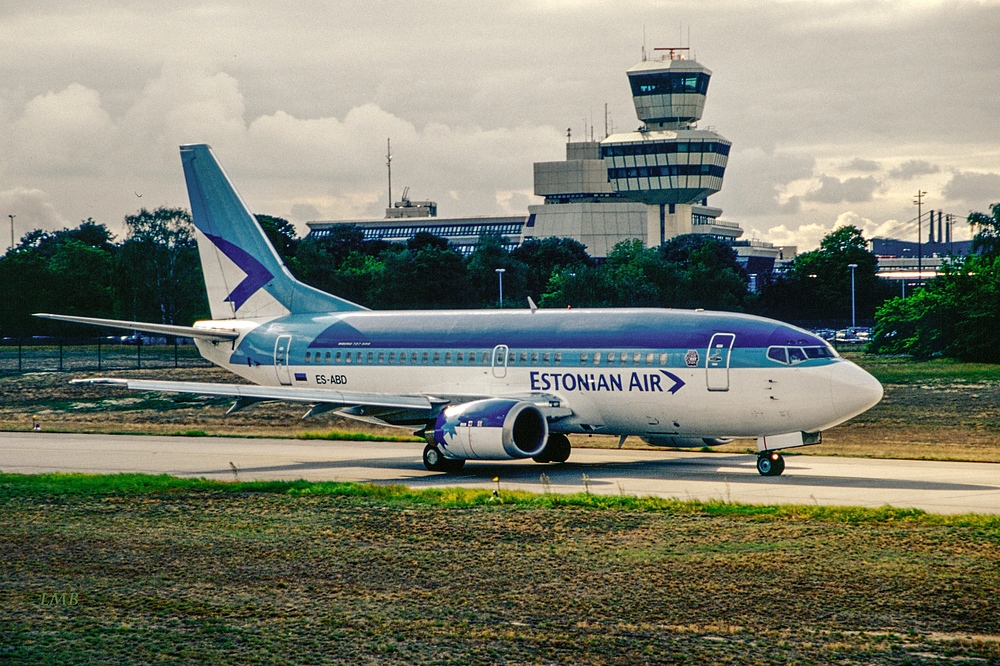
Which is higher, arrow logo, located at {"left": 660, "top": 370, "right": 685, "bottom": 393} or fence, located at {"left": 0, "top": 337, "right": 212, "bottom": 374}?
arrow logo, located at {"left": 660, "top": 370, "right": 685, "bottom": 393}

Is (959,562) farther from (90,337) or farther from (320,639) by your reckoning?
(90,337)

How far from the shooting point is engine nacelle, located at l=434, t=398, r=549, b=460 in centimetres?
3153

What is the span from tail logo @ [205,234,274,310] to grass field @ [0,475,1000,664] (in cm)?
1638

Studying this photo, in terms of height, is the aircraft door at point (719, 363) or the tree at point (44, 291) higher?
the tree at point (44, 291)

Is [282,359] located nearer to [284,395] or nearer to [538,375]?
[284,395]

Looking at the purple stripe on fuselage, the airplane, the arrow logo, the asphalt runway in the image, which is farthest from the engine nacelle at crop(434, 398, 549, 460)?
the arrow logo

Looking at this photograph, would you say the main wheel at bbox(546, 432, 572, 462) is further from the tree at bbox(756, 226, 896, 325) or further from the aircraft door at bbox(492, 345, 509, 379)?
the tree at bbox(756, 226, 896, 325)

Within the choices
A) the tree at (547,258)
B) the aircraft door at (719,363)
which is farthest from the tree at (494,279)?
the aircraft door at (719,363)

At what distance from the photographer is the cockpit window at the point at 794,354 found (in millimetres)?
30562

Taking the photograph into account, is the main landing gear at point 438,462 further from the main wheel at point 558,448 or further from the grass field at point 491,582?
the grass field at point 491,582

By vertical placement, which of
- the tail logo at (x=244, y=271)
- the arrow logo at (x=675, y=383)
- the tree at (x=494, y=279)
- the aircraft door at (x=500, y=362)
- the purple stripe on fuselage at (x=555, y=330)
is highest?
the tree at (x=494, y=279)

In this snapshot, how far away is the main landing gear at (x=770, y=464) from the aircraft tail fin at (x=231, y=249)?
1660cm

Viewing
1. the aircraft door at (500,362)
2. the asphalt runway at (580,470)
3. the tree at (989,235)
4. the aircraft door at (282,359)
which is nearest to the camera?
the asphalt runway at (580,470)

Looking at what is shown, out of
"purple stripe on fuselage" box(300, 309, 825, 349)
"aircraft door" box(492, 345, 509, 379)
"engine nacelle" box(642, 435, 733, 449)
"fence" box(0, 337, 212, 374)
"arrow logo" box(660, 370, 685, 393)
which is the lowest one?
"engine nacelle" box(642, 435, 733, 449)
